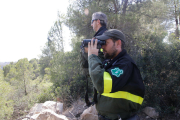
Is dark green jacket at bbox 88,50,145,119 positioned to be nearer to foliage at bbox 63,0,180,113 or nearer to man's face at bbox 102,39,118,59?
man's face at bbox 102,39,118,59

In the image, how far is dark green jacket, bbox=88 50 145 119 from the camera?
1.00m

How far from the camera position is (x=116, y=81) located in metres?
0.99

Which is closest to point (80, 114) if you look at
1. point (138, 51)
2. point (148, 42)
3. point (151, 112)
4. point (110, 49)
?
point (151, 112)

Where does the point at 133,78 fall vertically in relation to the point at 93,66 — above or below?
below

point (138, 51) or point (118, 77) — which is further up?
point (138, 51)

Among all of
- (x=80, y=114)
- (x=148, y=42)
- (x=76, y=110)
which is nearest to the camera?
(x=80, y=114)

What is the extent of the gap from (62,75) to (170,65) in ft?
17.3

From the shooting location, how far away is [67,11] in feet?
20.8

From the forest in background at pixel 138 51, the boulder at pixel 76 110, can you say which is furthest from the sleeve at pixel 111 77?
the forest in background at pixel 138 51

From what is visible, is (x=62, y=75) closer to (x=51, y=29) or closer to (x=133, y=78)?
(x=133, y=78)

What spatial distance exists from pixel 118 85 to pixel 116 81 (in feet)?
0.13

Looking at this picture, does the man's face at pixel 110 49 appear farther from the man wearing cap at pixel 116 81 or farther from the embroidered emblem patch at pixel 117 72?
the embroidered emblem patch at pixel 117 72

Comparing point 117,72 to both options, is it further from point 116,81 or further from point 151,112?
point 151,112

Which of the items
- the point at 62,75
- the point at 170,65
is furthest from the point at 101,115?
the point at 62,75
